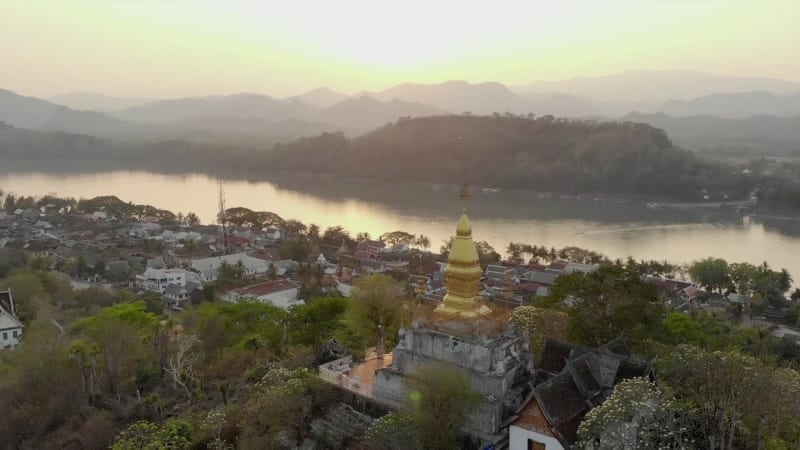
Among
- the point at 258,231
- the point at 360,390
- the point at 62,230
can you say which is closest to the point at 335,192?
the point at 258,231

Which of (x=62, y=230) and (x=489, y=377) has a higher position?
(x=489, y=377)

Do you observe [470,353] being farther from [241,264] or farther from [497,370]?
[241,264]

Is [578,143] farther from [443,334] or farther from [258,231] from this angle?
[443,334]

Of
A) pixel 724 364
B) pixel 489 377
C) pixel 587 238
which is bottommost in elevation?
pixel 587 238

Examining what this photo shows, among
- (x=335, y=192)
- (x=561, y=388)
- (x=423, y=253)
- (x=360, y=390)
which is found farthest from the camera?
(x=335, y=192)

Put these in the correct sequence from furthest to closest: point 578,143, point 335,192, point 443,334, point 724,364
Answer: point 578,143 < point 335,192 < point 443,334 < point 724,364

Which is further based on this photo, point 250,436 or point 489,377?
point 250,436

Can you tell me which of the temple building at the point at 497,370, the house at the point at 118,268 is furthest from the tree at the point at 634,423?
the house at the point at 118,268
